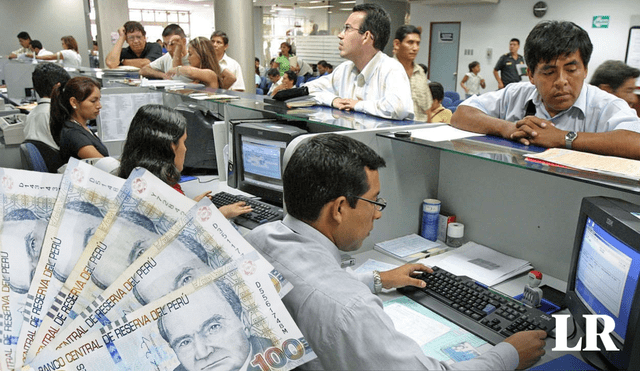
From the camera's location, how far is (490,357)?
3.87ft

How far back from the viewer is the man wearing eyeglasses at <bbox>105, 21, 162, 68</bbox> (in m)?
5.50

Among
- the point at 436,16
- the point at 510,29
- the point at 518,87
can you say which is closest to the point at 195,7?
the point at 436,16

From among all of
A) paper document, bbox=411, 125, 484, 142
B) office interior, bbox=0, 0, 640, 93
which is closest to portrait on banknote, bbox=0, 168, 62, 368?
paper document, bbox=411, 125, 484, 142

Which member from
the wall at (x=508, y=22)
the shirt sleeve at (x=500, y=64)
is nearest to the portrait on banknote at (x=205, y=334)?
the wall at (x=508, y=22)

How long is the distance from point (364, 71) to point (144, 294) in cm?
214

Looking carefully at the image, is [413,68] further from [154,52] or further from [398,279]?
[154,52]

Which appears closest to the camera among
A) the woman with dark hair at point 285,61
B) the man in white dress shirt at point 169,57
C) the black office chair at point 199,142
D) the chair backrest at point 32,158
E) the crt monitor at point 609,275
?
the crt monitor at point 609,275

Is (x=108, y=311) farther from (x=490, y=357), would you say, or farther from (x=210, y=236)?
(x=490, y=357)

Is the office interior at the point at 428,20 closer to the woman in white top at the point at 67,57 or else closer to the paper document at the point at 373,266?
the woman in white top at the point at 67,57

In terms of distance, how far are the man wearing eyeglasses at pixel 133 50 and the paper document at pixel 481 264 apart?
15.7ft

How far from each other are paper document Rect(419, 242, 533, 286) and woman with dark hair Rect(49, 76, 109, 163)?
216cm

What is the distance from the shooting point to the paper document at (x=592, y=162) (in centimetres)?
130

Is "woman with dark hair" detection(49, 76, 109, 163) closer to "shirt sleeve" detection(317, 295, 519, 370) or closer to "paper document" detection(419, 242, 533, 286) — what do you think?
"paper document" detection(419, 242, 533, 286)

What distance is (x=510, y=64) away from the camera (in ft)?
29.3
